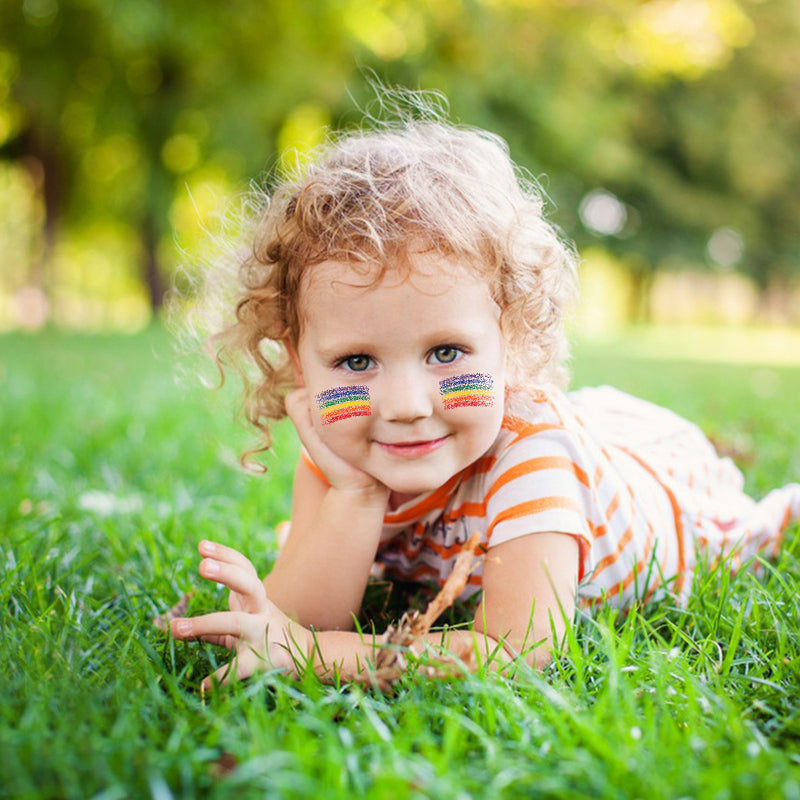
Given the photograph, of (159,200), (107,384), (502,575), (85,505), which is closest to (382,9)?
(159,200)

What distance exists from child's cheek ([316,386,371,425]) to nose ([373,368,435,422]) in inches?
1.8

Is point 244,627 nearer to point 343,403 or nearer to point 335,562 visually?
point 335,562

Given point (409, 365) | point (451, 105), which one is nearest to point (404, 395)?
Answer: point (409, 365)

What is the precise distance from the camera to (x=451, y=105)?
1609 centimetres

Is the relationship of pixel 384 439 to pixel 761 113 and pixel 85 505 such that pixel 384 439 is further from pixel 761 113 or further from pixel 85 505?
pixel 761 113

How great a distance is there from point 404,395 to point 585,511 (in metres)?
0.54

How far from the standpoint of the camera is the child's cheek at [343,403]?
1.80 metres

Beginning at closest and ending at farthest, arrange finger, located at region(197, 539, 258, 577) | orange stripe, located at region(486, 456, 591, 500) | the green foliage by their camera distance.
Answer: finger, located at region(197, 539, 258, 577)
orange stripe, located at region(486, 456, 591, 500)
the green foliage

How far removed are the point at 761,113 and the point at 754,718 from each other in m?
26.3

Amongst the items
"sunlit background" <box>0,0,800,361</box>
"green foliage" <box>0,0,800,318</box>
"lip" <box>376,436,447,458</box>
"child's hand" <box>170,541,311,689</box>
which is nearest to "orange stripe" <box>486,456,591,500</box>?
"lip" <box>376,436,447,458</box>

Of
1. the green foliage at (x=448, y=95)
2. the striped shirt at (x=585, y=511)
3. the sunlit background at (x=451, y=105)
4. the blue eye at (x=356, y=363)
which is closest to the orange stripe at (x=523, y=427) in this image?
the striped shirt at (x=585, y=511)

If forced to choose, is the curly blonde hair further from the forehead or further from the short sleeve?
the short sleeve

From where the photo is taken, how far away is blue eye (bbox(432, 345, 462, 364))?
5.83ft

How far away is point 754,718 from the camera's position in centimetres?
149
